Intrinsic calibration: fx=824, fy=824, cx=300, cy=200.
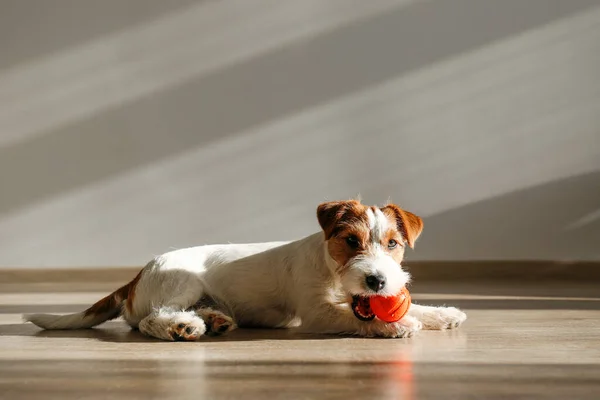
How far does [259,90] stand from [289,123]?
0.28 metres

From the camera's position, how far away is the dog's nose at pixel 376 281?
2457mm

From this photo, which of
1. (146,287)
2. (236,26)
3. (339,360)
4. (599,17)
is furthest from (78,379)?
(599,17)

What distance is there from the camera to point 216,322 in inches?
107

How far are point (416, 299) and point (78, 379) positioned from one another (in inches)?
85.7

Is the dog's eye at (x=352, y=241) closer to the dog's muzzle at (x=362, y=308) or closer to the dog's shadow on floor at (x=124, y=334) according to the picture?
the dog's muzzle at (x=362, y=308)

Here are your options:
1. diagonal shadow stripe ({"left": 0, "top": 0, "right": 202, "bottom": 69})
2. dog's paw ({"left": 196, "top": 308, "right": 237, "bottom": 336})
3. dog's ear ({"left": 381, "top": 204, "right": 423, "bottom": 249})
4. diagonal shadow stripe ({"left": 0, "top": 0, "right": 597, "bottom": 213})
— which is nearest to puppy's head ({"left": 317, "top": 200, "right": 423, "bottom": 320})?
dog's ear ({"left": 381, "top": 204, "right": 423, "bottom": 249})

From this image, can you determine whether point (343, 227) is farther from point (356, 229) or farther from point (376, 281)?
point (376, 281)

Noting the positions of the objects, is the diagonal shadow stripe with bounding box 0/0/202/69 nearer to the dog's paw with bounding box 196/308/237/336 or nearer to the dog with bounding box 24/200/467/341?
the dog with bounding box 24/200/467/341

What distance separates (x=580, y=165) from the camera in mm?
4934

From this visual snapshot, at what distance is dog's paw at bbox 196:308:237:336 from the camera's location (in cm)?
273

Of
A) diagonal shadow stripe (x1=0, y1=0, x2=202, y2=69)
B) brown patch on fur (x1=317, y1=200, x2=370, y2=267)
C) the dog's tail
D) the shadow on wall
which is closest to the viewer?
brown patch on fur (x1=317, y1=200, x2=370, y2=267)

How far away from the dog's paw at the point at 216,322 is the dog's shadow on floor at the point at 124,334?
3cm

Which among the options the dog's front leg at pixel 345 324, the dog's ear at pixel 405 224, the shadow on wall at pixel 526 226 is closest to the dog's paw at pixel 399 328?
the dog's front leg at pixel 345 324

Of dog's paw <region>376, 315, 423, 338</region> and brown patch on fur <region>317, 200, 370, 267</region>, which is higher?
brown patch on fur <region>317, 200, 370, 267</region>
